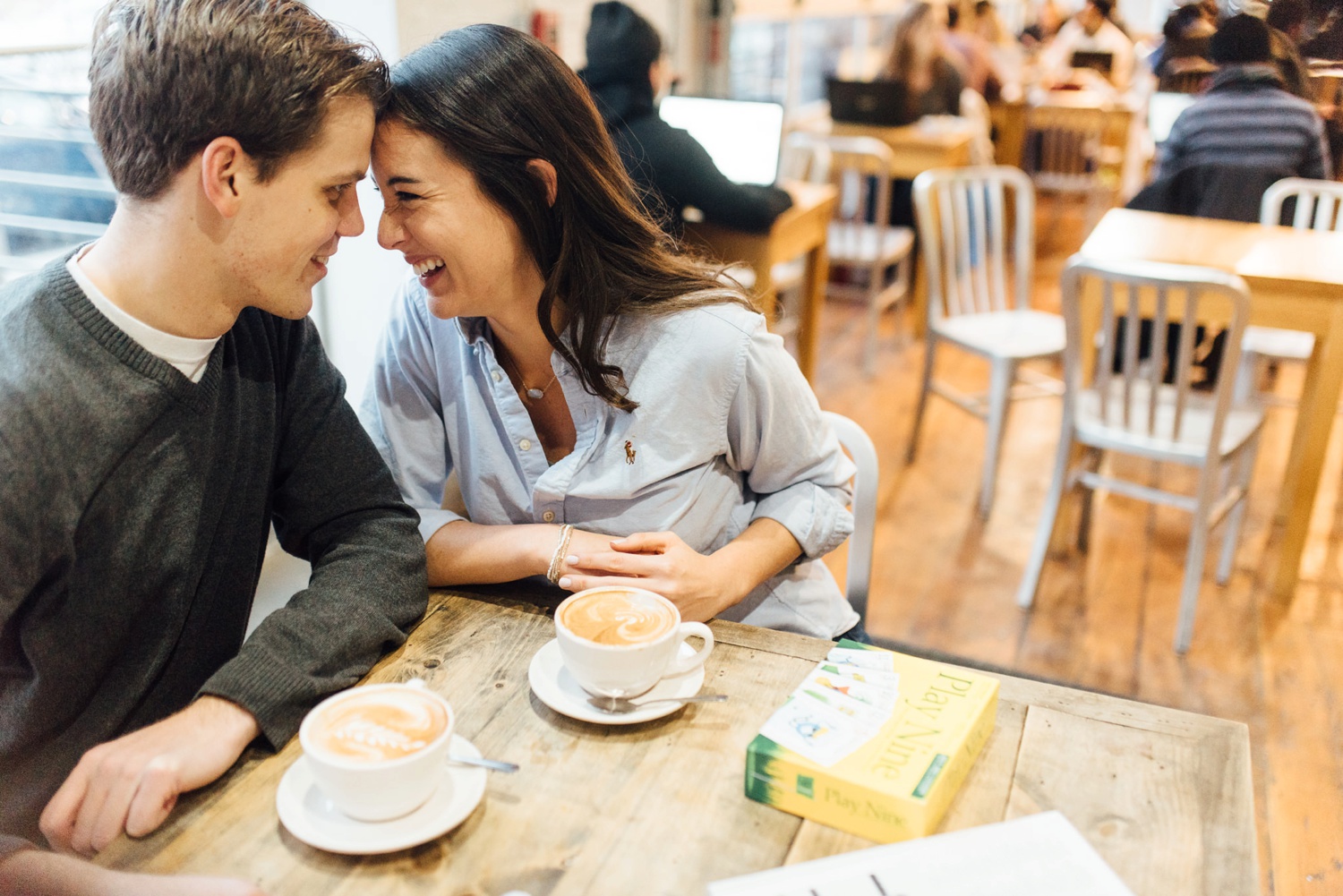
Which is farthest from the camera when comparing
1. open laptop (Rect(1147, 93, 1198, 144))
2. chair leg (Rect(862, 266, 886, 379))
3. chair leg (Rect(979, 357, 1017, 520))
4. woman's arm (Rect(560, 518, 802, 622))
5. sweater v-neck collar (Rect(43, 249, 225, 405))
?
chair leg (Rect(862, 266, 886, 379))

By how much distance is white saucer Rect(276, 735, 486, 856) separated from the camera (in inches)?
30.6

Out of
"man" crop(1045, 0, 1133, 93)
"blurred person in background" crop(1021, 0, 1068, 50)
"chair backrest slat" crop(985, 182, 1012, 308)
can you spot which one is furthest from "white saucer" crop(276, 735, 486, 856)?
"blurred person in background" crop(1021, 0, 1068, 50)

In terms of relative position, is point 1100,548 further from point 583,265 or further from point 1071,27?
point 1071,27

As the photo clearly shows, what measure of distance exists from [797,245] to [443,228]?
257cm

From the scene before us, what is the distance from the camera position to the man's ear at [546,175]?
46.6 inches

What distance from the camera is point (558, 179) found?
1220 millimetres

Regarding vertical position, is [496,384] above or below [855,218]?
above

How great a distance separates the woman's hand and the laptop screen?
2.51 metres

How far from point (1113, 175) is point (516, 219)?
227 inches

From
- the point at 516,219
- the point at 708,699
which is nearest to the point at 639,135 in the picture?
the point at 516,219

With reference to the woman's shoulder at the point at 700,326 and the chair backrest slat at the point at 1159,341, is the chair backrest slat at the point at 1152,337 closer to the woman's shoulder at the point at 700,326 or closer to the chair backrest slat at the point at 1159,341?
the chair backrest slat at the point at 1159,341

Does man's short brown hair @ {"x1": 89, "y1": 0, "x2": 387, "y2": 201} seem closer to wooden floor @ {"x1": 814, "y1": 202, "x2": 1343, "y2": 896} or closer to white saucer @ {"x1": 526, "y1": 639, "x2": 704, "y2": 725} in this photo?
white saucer @ {"x1": 526, "y1": 639, "x2": 704, "y2": 725}

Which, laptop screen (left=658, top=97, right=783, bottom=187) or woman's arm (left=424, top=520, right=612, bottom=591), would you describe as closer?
woman's arm (left=424, top=520, right=612, bottom=591)

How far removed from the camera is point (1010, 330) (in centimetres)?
335
